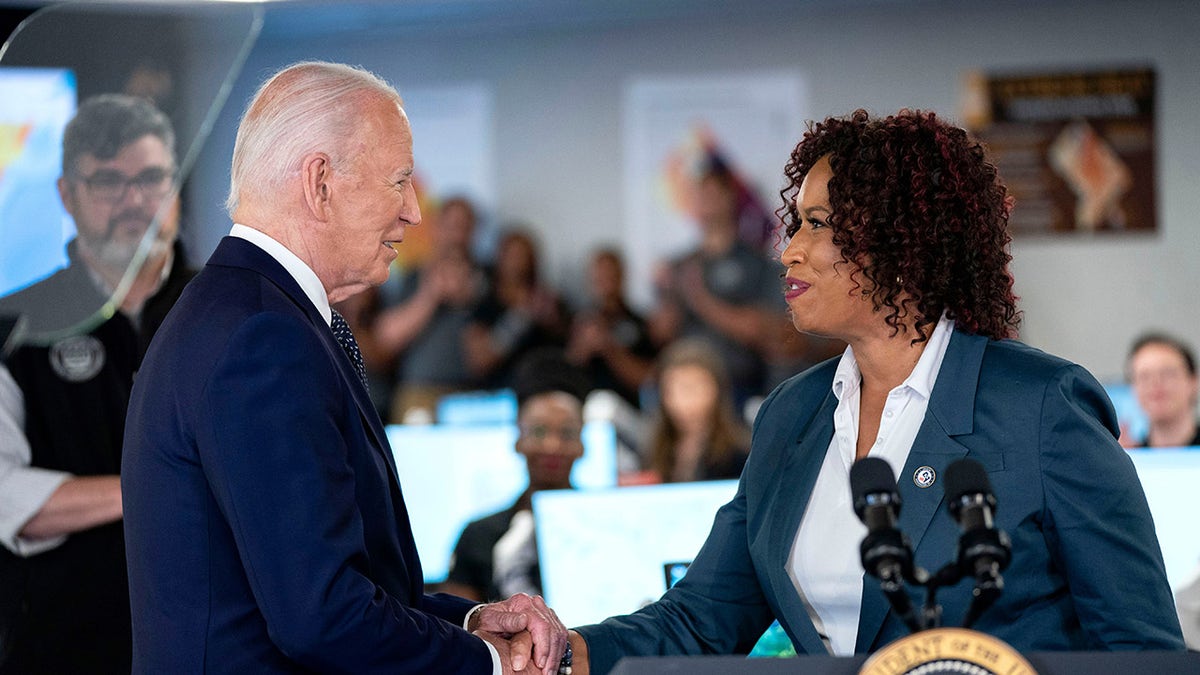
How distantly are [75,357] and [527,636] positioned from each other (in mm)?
1257

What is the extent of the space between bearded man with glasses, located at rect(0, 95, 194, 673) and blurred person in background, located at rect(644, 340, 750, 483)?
3004 millimetres

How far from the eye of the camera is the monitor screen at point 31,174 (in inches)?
113

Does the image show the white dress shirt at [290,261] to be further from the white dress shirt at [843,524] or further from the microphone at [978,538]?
the microphone at [978,538]

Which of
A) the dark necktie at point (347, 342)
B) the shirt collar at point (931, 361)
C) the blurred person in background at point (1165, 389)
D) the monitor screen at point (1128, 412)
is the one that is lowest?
the monitor screen at point (1128, 412)

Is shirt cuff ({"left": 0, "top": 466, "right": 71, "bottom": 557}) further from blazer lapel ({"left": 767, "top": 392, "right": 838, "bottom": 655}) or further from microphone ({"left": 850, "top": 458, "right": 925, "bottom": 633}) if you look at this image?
microphone ({"left": 850, "top": 458, "right": 925, "bottom": 633})

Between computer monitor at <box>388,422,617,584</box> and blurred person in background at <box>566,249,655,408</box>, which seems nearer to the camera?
computer monitor at <box>388,422,617,584</box>

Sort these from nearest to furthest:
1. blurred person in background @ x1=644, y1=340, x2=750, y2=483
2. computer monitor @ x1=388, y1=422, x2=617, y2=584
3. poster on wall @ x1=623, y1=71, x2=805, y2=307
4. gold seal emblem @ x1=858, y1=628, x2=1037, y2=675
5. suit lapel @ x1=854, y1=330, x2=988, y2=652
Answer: gold seal emblem @ x1=858, y1=628, x2=1037, y2=675 < suit lapel @ x1=854, y1=330, x2=988, y2=652 < computer monitor @ x1=388, y1=422, x2=617, y2=584 < blurred person in background @ x1=644, y1=340, x2=750, y2=483 < poster on wall @ x1=623, y1=71, x2=805, y2=307

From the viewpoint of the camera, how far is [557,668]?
211 centimetres

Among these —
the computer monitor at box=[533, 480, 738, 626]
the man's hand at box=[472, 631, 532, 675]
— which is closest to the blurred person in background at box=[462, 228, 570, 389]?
the computer monitor at box=[533, 480, 738, 626]

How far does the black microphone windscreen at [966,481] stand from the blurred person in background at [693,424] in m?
4.10

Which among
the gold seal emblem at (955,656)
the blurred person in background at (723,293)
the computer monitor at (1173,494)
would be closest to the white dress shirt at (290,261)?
the gold seal emblem at (955,656)

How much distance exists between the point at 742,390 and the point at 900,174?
17.7ft

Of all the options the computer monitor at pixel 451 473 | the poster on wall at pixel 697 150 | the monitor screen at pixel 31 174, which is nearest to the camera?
the monitor screen at pixel 31 174

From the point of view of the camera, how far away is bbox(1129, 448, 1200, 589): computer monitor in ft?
9.59
